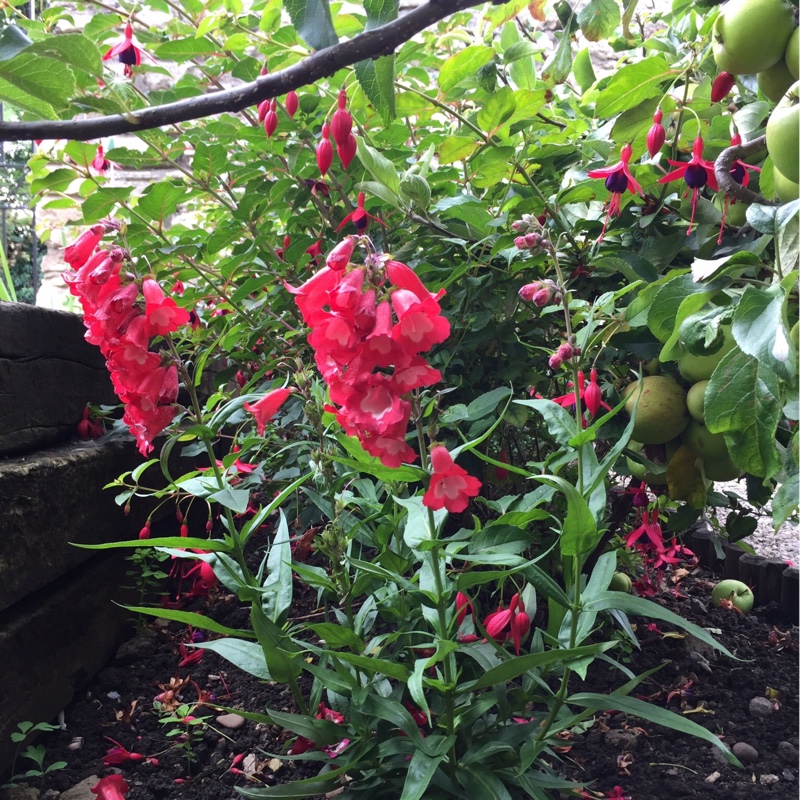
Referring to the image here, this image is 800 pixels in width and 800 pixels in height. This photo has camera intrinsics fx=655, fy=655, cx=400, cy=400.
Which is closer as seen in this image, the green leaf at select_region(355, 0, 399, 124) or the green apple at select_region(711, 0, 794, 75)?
the green leaf at select_region(355, 0, 399, 124)

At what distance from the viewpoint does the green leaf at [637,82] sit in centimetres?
94

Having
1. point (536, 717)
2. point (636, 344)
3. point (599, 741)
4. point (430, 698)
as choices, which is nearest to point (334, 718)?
point (430, 698)

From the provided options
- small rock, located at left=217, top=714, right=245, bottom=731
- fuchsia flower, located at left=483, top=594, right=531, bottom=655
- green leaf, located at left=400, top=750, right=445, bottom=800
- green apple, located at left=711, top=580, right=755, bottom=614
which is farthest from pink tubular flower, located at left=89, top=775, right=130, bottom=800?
green apple, located at left=711, top=580, right=755, bottom=614

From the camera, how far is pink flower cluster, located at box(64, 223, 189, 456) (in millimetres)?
893

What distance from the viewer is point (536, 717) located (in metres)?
0.95

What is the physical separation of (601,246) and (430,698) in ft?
2.65

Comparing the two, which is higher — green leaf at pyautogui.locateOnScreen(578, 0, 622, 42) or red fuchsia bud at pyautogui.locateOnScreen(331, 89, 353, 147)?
green leaf at pyautogui.locateOnScreen(578, 0, 622, 42)

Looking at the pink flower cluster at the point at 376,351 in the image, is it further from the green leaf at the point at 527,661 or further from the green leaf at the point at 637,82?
the green leaf at the point at 637,82

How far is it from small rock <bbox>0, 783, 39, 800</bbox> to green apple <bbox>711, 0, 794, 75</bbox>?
4.69ft

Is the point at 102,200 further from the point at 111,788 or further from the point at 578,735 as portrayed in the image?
the point at 578,735

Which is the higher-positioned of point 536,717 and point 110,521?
point 110,521

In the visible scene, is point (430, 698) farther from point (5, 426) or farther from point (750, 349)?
point (5, 426)

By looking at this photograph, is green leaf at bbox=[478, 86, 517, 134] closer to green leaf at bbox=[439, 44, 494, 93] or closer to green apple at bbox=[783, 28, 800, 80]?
green leaf at bbox=[439, 44, 494, 93]

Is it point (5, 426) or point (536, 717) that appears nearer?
point (536, 717)
